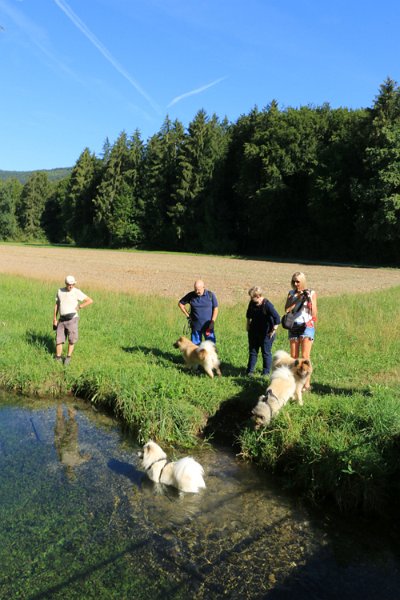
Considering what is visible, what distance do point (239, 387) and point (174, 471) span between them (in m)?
2.97

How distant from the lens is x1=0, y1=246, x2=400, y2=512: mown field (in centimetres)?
593

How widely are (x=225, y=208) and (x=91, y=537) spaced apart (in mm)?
59327

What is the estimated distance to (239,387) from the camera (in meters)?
8.41

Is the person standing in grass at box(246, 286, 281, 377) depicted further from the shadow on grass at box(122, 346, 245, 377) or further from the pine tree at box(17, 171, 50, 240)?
the pine tree at box(17, 171, 50, 240)

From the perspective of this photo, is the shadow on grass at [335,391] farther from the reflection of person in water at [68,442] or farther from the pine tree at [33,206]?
the pine tree at [33,206]

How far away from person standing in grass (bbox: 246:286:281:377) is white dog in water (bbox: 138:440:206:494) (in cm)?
340

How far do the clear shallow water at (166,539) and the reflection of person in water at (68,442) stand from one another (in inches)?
1.4

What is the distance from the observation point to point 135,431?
7508 millimetres

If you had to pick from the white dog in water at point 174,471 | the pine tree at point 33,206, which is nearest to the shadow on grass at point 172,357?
the white dog in water at point 174,471

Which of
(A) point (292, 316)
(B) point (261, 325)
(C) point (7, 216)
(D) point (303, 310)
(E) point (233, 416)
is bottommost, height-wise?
(E) point (233, 416)

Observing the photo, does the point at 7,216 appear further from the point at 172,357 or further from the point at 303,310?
the point at 303,310

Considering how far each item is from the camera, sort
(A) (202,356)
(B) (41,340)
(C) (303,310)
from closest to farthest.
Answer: (C) (303,310) < (A) (202,356) < (B) (41,340)

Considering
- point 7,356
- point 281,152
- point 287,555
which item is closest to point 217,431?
point 287,555

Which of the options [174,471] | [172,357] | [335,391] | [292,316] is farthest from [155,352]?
[174,471]
